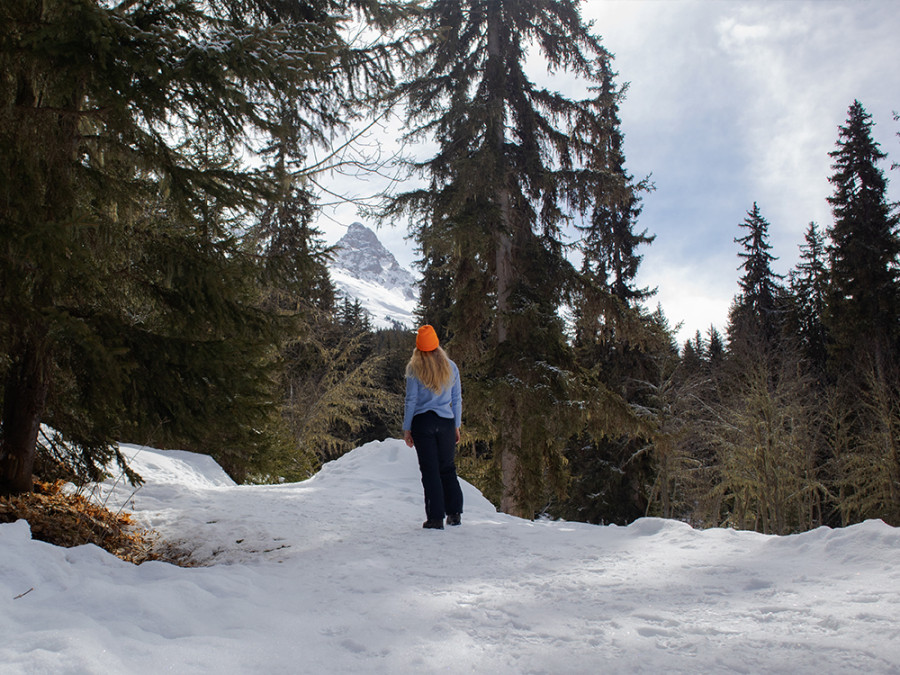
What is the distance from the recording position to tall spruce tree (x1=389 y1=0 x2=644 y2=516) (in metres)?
9.62

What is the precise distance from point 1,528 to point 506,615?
254 cm

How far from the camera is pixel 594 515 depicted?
22.7 meters

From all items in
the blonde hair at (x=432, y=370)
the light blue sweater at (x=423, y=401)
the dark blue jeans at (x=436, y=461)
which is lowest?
the dark blue jeans at (x=436, y=461)

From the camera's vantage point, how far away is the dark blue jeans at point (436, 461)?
474cm

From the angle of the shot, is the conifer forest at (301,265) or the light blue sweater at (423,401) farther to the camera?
the light blue sweater at (423,401)

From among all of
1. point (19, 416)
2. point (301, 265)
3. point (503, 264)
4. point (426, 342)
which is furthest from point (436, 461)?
point (503, 264)

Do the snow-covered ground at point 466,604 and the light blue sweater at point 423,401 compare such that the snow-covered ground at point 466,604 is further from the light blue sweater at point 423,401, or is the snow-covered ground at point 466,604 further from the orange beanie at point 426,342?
the orange beanie at point 426,342

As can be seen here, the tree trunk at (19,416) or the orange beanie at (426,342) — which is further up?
→ the orange beanie at (426,342)

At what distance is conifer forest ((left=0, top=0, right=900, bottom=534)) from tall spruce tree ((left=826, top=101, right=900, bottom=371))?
20 cm

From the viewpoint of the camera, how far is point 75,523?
3.79 m

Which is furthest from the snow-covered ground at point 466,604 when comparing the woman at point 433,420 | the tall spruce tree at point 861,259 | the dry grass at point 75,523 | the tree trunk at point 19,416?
the tall spruce tree at point 861,259

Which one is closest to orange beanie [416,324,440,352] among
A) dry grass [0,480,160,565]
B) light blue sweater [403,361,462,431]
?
light blue sweater [403,361,462,431]

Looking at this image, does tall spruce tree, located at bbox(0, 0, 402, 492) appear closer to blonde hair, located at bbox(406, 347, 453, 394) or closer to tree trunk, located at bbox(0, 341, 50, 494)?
tree trunk, located at bbox(0, 341, 50, 494)

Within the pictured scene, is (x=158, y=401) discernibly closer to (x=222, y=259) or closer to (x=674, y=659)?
(x=222, y=259)
